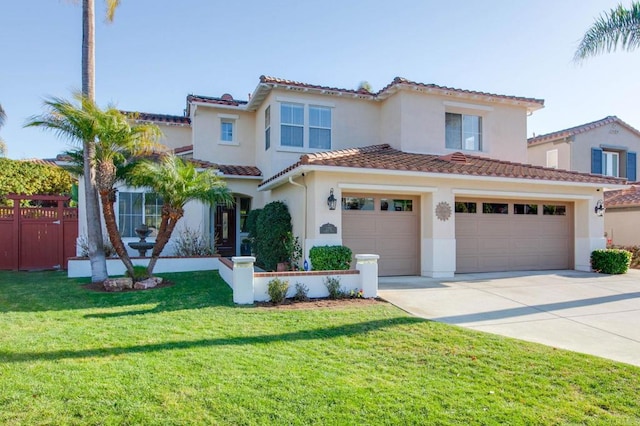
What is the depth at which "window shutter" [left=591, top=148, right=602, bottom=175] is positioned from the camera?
22859mm

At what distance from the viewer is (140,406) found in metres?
4.12

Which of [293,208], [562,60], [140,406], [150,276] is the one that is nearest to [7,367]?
[140,406]

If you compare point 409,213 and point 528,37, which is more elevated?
point 528,37

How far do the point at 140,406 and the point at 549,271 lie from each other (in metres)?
14.7

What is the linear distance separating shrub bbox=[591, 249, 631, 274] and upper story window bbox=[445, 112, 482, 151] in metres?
5.97

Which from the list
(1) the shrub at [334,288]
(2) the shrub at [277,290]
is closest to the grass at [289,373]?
(2) the shrub at [277,290]

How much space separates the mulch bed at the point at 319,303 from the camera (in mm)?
8594

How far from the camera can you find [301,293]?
364 inches

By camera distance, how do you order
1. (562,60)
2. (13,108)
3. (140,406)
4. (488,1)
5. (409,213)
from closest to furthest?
1. (140,406)
2. (488,1)
3. (409,213)
4. (562,60)
5. (13,108)

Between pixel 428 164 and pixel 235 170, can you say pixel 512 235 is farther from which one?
pixel 235 170

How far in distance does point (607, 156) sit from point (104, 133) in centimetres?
2688

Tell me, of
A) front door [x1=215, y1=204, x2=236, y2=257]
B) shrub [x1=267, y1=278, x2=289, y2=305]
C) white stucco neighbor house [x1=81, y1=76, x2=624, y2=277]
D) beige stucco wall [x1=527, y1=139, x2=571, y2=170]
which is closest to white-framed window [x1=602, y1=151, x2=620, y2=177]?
beige stucco wall [x1=527, y1=139, x2=571, y2=170]

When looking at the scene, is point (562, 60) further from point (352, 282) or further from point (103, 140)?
point (103, 140)

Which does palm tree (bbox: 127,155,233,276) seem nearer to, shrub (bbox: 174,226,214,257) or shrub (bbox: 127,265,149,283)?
→ shrub (bbox: 127,265,149,283)
